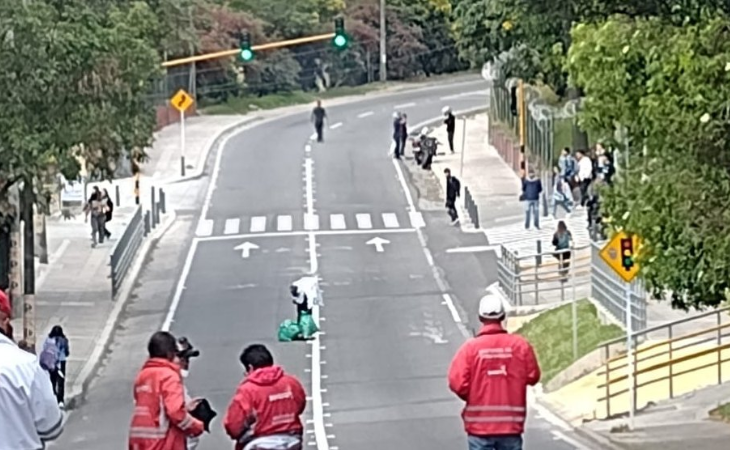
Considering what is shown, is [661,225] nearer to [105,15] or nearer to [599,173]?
[105,15]

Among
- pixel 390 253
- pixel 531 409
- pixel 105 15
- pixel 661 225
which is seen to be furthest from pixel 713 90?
pixel 390 253

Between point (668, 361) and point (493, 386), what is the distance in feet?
41.2

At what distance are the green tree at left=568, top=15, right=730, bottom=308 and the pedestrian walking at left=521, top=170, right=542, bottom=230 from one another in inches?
1101

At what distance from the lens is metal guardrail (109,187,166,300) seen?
4078 cm

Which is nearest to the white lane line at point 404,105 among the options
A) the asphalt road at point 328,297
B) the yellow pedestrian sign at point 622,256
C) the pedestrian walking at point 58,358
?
the asphalt road at point 328,297

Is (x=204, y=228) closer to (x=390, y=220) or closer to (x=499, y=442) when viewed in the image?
(x=390, y=220)

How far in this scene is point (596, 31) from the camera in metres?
17.1

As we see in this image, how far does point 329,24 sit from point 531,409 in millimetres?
70244

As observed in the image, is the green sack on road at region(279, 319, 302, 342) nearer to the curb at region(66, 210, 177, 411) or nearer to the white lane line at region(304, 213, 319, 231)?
the curb at region(66, 210, 177, 411)

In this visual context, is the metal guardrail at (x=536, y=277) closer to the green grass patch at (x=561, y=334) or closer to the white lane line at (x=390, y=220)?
the green grass patch at (x=561, y=334)

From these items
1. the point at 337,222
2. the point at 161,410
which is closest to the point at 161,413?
the point at 161,410

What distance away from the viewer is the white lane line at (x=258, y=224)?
49312mm

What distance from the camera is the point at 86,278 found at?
42625 mm

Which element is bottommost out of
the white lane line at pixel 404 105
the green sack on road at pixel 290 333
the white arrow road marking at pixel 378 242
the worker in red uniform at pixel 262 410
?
the white lane line at pixel 404 105
